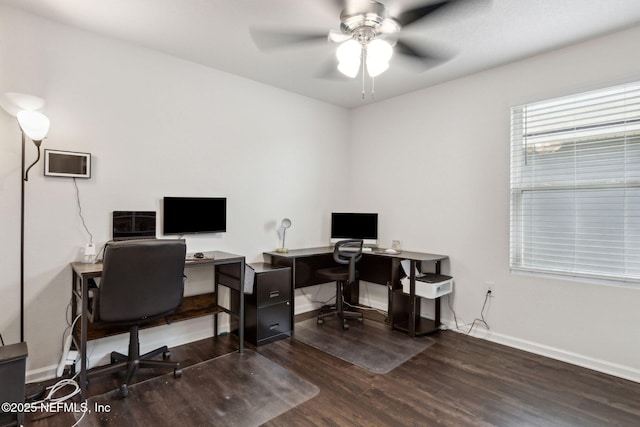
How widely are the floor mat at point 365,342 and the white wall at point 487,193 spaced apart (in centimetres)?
72

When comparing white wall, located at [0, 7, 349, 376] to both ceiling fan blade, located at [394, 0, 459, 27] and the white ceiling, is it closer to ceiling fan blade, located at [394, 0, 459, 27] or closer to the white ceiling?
the white ceiling

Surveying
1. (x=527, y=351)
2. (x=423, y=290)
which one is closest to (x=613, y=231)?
(x=527, y=351)

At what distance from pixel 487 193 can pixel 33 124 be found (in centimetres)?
378

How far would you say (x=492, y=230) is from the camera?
3.31 metres

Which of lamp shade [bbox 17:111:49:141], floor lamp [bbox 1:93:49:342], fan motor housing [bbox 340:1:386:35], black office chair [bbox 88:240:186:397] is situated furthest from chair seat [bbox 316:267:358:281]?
lamp shade [bbox 17:111:49:141]

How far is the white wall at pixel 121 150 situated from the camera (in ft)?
7.86

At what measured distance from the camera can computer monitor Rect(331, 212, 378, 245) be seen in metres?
4.16

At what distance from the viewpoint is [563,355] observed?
2.84 metres

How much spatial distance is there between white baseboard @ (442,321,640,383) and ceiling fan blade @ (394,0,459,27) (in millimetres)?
2877

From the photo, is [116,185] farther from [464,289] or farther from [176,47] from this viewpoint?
[464,289]

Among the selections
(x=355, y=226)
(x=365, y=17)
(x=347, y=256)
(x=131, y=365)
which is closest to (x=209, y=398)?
(x=131, y=365)

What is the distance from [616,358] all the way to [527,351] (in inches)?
24.2

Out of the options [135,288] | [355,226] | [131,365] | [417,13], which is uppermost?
[417,13]

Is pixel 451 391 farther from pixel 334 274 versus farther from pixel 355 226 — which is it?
pixel 355 226
